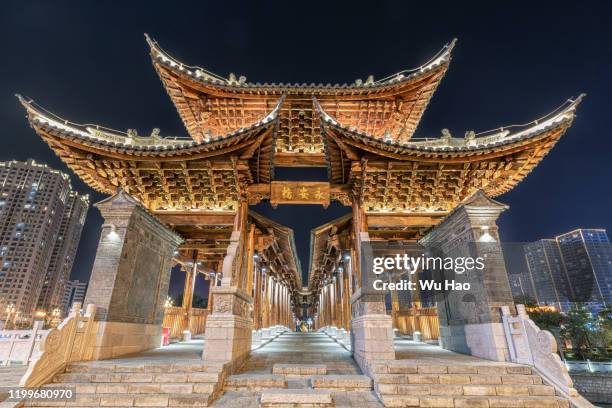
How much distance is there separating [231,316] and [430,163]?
25.7 feet

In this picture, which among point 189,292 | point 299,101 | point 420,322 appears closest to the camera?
point 299,101

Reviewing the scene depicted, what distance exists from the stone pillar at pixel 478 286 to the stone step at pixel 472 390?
1.43 metres

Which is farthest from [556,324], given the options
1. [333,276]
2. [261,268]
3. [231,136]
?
[231,136]

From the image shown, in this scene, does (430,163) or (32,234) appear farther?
(32,234)

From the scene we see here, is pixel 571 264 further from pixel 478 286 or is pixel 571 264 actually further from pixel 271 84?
pixel 271 84

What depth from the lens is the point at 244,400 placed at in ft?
19.5

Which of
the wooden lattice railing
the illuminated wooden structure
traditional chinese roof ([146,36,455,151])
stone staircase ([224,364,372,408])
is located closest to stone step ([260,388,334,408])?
stone staircase ([224,364,372,408])

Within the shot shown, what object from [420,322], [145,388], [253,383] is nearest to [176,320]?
[145,388]

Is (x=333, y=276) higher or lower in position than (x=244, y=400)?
higher

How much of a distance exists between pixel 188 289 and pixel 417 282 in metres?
13.7

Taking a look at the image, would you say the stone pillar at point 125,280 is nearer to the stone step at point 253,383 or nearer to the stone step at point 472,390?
the stone step at point 253,383

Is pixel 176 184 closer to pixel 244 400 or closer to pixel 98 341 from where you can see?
pixel 98 341

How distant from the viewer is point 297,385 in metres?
6.68

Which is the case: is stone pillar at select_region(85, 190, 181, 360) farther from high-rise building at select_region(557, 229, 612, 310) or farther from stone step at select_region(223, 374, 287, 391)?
high-rise building at select_region(557, 229, 612, 310)
